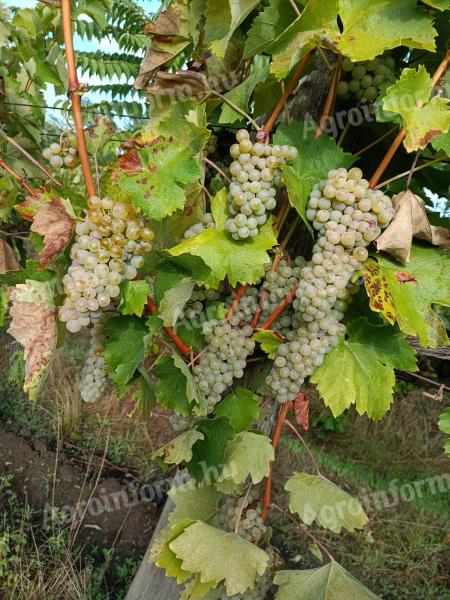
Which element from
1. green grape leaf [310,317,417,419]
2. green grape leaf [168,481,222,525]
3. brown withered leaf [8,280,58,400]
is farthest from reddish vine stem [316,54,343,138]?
green grape leaf [168,481,222,525]

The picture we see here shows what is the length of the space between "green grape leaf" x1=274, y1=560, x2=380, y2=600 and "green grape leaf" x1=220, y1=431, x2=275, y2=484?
0.83ft

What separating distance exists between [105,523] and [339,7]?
274cm

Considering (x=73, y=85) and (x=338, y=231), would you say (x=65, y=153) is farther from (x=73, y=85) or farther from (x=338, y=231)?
(x=338, y=231)

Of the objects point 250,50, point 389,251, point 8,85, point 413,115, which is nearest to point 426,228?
point 389,251

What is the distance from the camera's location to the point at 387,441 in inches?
162

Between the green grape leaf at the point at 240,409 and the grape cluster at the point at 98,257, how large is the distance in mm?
382

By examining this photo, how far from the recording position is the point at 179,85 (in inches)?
40.3

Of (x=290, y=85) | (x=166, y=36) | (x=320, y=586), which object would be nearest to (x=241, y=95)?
(x=290, y=85)

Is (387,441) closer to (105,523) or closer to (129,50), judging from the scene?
(105,523)

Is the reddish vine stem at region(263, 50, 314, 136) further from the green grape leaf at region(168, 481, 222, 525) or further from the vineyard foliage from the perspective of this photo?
the green grape leaf at region(168, 481, 222, 525)

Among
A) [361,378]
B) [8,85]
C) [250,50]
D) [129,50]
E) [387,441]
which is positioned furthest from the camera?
[129,50]

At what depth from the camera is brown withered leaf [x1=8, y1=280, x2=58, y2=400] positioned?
94 cm

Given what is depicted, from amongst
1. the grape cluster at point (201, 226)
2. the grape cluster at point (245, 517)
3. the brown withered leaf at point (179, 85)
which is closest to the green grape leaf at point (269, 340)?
the grape cluster at point (201, 226)

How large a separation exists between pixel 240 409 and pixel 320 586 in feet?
1.38
